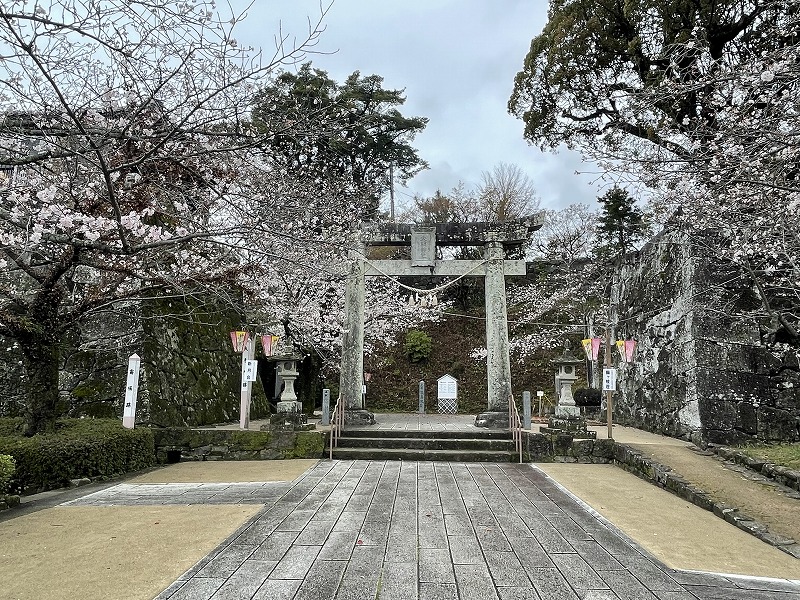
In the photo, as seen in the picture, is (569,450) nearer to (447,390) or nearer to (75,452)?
(75,452)

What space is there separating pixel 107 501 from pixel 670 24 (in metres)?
12.6

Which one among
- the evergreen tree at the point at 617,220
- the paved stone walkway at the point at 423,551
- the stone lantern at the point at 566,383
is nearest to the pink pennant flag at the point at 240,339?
the paved stone walkway at the point at 423,551

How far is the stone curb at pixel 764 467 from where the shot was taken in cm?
588

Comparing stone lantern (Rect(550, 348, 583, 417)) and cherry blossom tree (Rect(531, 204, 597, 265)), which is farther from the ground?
cherry blossom tree (Rect(531, 204, 597, 265))

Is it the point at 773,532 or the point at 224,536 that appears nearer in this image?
the point at 224,536

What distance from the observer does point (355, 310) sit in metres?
10.2

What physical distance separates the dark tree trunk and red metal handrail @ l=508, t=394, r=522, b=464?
684cm

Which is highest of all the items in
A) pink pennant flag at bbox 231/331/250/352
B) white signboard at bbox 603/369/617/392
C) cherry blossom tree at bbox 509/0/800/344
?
cherry blossom tree at bbox 509/0/800/344

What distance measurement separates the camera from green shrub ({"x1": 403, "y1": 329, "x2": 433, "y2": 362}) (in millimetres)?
20406

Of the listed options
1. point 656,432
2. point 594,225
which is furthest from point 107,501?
point 594,225

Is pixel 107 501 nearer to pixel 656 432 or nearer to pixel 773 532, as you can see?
pixel 773 532

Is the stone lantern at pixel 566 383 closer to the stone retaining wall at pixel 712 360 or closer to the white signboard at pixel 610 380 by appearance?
the white signboard at pixel 610 380

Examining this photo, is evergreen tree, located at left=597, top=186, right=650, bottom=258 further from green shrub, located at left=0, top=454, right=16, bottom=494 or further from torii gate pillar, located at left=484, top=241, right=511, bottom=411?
green shrub, located at left=0, top=454, right=16, bottom=494

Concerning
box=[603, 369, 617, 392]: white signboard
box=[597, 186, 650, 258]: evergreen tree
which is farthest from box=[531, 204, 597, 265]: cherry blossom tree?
box=[603, 369, 617, 392]: white signboard
